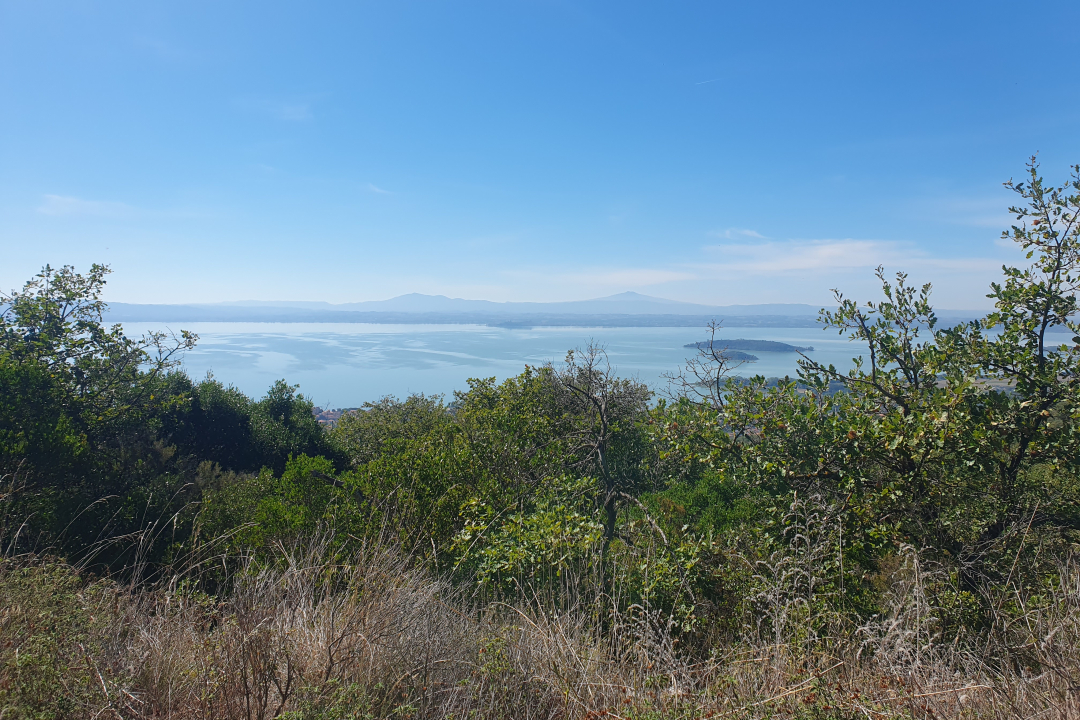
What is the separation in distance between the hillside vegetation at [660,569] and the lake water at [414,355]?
28500 mm

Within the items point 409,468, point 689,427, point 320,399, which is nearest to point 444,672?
point 689,427

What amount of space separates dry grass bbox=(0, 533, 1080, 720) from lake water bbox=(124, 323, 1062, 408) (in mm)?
32232

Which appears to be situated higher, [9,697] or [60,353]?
[60,353]

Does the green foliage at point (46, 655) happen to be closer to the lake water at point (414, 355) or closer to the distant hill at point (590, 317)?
the lake water at point (414, 355)

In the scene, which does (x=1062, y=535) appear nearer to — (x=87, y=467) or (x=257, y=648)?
(x=257, y=648)

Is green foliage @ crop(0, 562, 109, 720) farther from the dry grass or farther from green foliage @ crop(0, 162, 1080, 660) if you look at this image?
green foliage @ crop(0, 162, 1080, 660)

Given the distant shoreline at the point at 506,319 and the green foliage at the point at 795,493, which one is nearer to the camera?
the green foliage at the point at 795,493

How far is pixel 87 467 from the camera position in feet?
29.3

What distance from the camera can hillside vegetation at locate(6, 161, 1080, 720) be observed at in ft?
7.73

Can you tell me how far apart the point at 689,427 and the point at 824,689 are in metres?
2.84

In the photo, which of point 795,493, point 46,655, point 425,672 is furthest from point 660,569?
point 46,655

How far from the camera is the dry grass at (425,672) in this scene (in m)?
2.17

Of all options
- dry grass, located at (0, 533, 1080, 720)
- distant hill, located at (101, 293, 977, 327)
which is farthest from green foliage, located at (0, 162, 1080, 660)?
distant hill, located at (101, 293, 977, 327)

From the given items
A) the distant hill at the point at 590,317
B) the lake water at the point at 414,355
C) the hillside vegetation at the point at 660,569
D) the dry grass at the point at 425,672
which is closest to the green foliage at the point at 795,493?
the hillside vegetation at the point at 660,569
